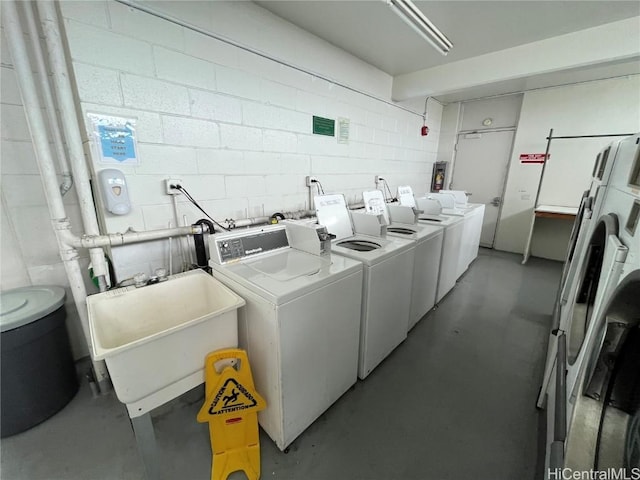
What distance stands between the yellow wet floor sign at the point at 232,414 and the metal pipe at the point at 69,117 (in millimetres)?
1026

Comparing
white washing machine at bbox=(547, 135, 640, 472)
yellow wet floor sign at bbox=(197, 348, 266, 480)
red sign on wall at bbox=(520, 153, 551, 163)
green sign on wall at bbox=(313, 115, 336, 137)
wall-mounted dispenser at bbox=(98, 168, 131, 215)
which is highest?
green sign on wall at bbox=(313, 115, 336, 137)

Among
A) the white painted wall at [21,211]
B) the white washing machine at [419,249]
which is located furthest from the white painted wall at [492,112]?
the white painted wall at [21,211]

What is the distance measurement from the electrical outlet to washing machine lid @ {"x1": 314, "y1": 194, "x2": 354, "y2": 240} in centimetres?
101

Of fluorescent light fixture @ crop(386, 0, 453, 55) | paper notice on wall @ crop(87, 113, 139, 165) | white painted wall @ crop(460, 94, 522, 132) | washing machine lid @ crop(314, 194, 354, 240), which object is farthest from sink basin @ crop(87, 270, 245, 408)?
white painted wall @ crop(460, 94, 522, 132)

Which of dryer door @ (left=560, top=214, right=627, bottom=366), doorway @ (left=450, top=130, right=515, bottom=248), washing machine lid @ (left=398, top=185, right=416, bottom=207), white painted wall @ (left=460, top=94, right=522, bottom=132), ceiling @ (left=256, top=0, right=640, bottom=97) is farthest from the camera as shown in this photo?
doorway @ (left=450, top=130, right=515, bottom=248)

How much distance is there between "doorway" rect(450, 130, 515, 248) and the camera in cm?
451

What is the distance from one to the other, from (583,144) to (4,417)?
6492mm

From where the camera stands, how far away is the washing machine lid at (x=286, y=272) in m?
1.20

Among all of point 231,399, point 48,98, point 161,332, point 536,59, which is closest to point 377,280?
point 231,399

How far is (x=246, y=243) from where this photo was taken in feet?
5.37

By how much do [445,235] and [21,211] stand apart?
3310mm

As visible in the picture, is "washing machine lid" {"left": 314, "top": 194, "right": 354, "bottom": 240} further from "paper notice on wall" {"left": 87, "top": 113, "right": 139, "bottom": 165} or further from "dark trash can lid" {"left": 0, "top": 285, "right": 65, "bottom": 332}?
"dark trash can lid" {"left": 0, "top": 285, "right": 65, "bottom": 332}

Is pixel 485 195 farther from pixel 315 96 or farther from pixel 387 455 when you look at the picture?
pixel 387 455

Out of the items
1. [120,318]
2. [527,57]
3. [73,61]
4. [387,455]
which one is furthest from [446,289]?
[73,61]
